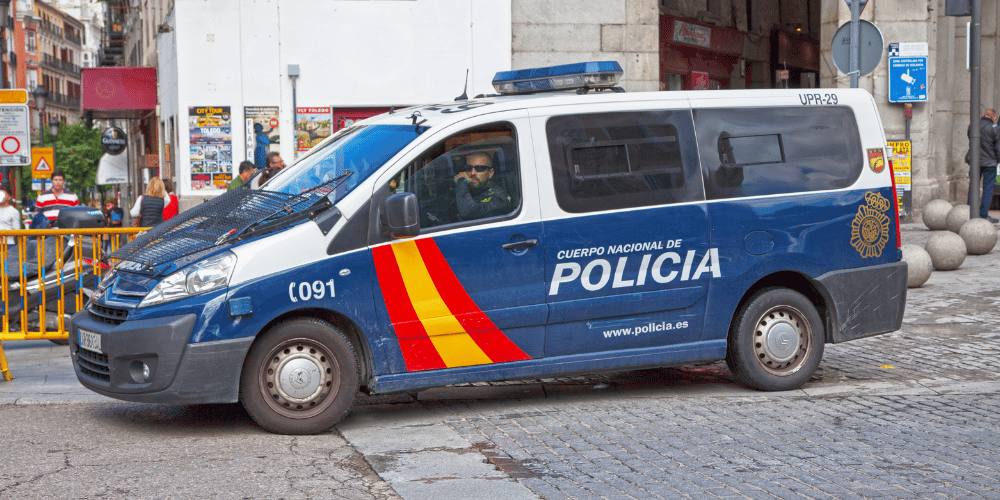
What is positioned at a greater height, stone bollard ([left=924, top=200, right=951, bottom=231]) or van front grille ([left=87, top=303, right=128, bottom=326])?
stone bollard ([left=924, top=200, right=951, bottom=231])

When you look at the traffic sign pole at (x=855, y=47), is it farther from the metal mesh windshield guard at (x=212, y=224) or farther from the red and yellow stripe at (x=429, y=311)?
the metal mesh windshield guard at (x=212, y=224)

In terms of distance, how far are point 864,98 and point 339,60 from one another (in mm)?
12707

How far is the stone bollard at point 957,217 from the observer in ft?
55.2

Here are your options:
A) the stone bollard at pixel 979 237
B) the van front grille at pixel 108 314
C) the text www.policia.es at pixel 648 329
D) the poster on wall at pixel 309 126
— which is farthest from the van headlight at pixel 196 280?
the poster on wall at pixel 309 126

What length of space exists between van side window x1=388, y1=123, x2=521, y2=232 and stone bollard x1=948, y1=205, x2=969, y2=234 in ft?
40.1

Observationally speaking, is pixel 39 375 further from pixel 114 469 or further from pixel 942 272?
pixel 942 272

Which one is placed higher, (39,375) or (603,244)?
(603,244)

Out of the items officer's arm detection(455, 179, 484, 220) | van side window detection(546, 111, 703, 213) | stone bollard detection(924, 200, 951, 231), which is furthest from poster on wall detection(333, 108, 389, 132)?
officer's arm detection(455, 179, 484, 220)

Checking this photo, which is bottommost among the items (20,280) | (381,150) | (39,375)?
(39,375)

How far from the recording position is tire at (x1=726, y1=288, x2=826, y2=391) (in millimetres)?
7180

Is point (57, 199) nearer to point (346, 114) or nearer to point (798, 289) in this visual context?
point (346, 114)

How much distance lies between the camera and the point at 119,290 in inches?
247

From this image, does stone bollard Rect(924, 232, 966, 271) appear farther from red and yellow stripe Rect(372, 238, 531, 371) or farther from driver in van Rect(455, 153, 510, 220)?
red and yellow stripe Rect(372, 238, 531, 371)

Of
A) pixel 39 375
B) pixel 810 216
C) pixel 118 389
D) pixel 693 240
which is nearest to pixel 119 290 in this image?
pixel 118 389
